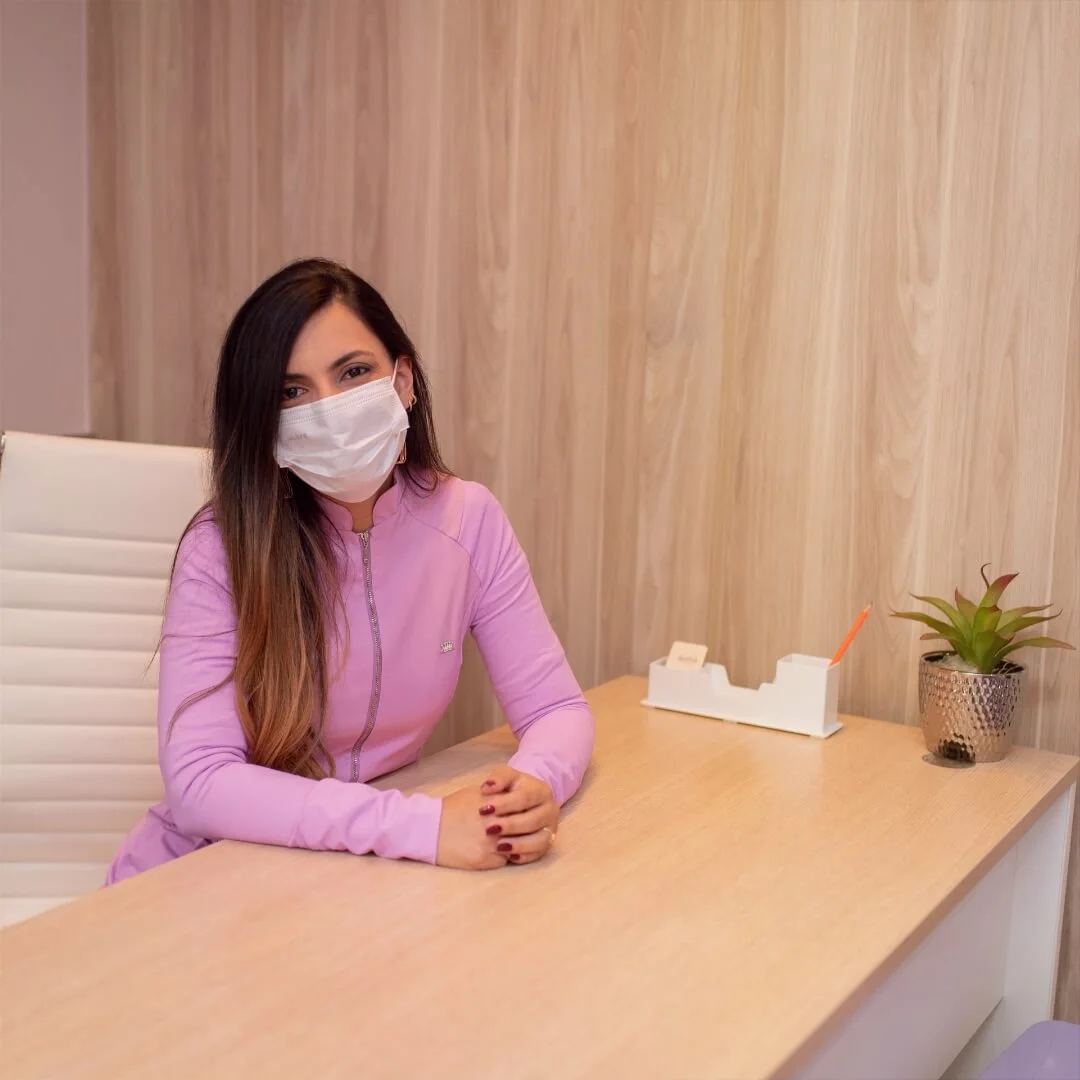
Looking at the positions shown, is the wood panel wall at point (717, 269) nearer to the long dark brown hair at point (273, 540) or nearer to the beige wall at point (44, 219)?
the beige wall at point (44, 219)

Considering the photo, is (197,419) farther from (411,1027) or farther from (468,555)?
(411,1027)

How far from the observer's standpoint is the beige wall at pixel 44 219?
2.29 metres

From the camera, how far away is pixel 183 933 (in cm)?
99

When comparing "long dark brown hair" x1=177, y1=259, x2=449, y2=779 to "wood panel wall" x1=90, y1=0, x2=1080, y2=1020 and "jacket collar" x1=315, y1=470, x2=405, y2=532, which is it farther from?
"wood panel wall" x1=90, y1=0, x2=1080, y2=1020

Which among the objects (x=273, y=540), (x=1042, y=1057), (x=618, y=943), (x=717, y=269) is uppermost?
(x=717, y=269)

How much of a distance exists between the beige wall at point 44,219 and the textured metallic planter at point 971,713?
5.78 feet

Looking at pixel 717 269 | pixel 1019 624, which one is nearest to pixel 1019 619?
pixel 1019 624

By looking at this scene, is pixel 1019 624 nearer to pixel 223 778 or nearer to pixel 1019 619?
pixel 1019 619

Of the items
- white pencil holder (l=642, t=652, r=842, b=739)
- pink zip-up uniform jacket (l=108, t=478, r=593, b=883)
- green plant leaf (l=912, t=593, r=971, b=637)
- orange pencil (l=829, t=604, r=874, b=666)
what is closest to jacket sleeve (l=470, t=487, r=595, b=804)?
pink zip-up uniform jacket (l=108, t=478, r=593, b=883)

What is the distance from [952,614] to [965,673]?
9 cm

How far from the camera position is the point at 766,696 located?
162cm

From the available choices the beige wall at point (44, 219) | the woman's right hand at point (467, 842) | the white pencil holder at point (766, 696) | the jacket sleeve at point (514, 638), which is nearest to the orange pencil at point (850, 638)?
the white pencil holder at point (766, 696)

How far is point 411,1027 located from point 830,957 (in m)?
0.35

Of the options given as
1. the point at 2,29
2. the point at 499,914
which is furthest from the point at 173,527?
the point at 2,29
